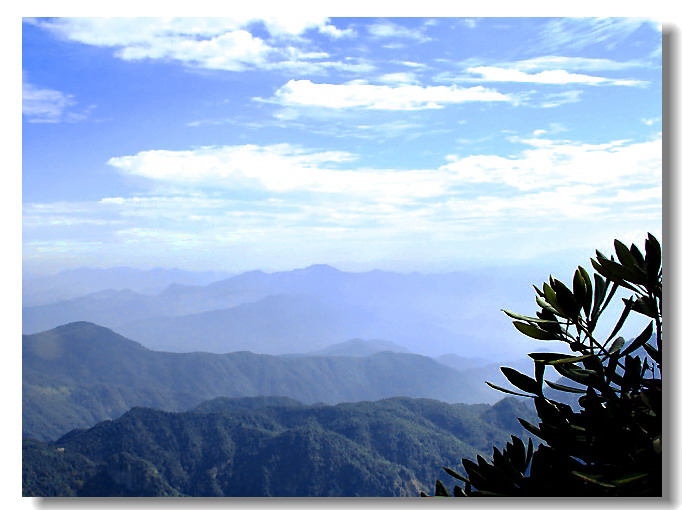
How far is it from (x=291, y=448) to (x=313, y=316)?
5399 centimetres

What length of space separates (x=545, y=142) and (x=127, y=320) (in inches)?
2108

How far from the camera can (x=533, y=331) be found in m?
1.44

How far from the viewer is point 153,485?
926 inches

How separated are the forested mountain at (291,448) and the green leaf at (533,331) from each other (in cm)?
2037

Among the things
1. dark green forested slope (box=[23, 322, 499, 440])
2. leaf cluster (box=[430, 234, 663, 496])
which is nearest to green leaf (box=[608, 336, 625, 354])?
leaf cluster (box=[430, 234, 663, 496])

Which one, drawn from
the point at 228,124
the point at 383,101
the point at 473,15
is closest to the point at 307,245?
the point at 228,124

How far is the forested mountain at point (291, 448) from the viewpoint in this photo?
24580 mm

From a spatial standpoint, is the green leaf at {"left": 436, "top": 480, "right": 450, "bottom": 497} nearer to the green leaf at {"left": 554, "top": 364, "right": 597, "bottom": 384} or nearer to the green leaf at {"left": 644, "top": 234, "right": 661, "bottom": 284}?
the green leaf at {"left": 554, "top": 364, "right": 597, "bottom": 384}

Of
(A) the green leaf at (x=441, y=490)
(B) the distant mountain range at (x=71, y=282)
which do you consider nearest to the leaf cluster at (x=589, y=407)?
(A) the green leaf at (x=441, y=490)

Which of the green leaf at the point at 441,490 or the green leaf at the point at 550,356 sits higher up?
the green leaf at the point at 550,356

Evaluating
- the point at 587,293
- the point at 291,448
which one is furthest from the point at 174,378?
the point at 587,293

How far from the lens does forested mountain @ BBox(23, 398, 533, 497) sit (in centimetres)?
2458

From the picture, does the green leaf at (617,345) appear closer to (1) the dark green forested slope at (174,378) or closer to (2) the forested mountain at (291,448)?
(2) the forested mountain at (291,448)

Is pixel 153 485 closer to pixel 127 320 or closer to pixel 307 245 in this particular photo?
pixel 307 245
